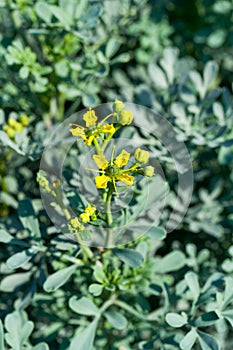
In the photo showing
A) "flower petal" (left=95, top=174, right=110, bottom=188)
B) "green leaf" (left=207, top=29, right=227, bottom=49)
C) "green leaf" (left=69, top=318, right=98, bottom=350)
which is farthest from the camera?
"green leaf" (left=207, top=29, right=227, bottom=49)

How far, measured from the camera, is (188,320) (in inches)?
58.9

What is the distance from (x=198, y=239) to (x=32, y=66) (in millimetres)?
870

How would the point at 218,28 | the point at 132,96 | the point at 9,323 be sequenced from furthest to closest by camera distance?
the point at 218,28, the point at 132,96, the point at 9,323

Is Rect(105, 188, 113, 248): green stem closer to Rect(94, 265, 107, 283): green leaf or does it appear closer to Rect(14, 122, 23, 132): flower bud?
Rect(94, 265, 107, 283): green leaf

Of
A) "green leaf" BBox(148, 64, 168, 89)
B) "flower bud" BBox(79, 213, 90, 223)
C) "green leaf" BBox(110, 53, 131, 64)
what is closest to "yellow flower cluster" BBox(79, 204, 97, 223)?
"flower bud" BBox(79, 213, 90, 223)

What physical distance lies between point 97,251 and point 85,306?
0.16m

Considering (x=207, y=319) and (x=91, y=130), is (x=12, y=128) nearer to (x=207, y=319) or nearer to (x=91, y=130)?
(x=91, y=130)

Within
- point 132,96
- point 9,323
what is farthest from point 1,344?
point 132,96

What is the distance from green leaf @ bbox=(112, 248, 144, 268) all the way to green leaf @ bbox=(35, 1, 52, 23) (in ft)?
2.40

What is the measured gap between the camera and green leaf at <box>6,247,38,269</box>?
1.43 meters

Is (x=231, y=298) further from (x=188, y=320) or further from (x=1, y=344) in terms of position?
(x=1, y=344)

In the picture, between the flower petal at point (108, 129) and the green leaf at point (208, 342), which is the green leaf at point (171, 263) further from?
the flower petal at point (108, 129)

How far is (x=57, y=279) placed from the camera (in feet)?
4.74

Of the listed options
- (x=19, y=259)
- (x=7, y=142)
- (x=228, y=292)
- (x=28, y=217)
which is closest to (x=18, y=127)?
(x=7, y=142)
